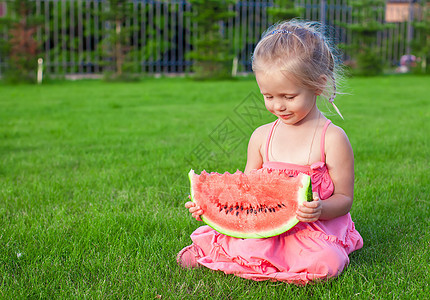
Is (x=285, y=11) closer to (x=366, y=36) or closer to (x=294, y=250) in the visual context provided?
(x=366, y=36)

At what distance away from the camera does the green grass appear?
7.70 feet

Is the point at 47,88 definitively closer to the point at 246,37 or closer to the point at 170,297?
the point at 246,37

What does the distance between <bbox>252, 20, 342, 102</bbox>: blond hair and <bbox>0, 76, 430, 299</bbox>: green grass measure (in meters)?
0.93

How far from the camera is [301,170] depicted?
259cm

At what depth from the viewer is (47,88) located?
12391 mm

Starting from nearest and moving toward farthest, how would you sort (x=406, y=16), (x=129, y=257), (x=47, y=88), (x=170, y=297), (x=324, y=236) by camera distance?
(x=170, y=297) < (x=324, y=236) < (x=129, y=257) < (x=47, y=88) < (x=406, y=16)

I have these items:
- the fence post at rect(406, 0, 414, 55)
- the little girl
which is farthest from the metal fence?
the little girl

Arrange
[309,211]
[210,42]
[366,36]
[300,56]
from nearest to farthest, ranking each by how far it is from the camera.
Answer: [309,211], [300,56], [210,42], [366,36]

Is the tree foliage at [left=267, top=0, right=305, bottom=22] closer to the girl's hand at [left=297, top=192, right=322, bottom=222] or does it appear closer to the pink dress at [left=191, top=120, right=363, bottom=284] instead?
the pink dress at [left=191, top=120, right=363, bottom=284]

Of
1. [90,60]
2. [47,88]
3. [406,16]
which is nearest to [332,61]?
[47,88]

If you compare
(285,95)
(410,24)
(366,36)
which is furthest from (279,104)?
(410,24)

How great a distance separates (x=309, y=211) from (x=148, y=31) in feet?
50.2

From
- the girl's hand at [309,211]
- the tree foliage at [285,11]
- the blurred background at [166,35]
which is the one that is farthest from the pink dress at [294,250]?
the tree foliage at [285,11]

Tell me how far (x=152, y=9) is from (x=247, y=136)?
11.5 m
